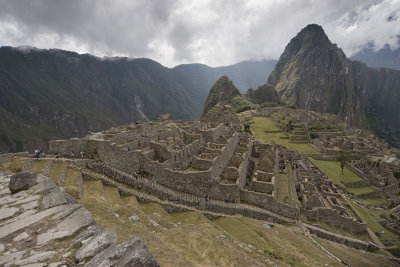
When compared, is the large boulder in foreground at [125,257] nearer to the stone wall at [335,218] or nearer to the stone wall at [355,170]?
the stone wall at [335,218]

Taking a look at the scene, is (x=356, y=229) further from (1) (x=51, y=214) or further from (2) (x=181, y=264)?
(1) (x=51, y=214)

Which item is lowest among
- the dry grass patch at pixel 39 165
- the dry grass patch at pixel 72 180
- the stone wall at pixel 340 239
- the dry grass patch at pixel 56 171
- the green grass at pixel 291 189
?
the stone wall at pixel 340 239

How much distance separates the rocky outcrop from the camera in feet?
17.0

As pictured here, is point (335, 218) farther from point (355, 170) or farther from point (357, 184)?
point (355, 170)

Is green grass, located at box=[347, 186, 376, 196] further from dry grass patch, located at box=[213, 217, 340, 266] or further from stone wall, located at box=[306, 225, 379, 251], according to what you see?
dry grass patch, located at box=[213, 217, 340, 266]

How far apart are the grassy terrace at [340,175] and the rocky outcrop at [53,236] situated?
54951mm

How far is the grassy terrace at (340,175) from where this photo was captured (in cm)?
4918

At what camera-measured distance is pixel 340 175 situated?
54.0 metres

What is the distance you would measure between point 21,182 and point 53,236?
4.64 m

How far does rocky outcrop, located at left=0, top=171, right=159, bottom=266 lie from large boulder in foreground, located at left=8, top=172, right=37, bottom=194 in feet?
0.11

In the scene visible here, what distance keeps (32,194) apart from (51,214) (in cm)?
233

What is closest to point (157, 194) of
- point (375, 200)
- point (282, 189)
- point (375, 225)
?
point (282, 189)

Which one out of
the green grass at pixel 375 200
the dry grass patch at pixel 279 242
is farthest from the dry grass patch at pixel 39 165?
the green grass at pixel 375 200

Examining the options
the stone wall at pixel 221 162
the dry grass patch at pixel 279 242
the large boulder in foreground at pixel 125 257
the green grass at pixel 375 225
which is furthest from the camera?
the green grass at pixel 375 225
